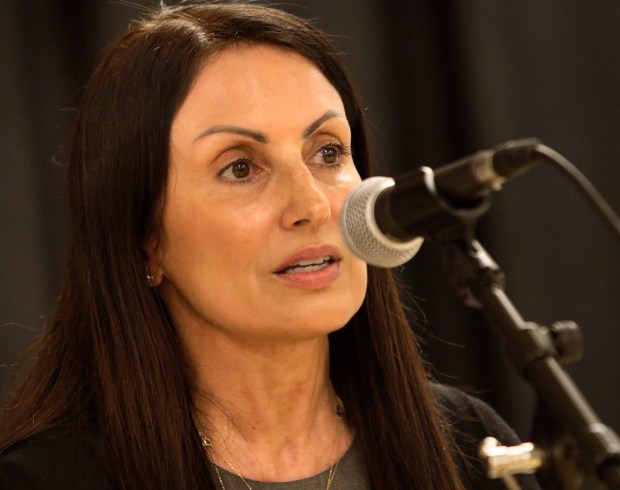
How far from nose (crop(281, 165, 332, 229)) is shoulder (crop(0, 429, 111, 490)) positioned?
0.53 metres

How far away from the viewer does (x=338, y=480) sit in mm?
2004

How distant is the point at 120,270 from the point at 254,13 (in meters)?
0.57

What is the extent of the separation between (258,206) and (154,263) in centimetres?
26

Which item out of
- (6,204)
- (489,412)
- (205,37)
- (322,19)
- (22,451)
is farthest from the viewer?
(322,19)

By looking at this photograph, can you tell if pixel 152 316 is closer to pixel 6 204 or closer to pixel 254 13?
pixel 254 13

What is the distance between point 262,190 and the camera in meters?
1.89

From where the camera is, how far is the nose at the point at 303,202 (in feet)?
5.98

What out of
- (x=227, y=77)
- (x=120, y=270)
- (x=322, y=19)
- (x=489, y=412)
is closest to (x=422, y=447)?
(x=489, y=412)

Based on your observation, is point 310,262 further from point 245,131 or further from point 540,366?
point 540,366

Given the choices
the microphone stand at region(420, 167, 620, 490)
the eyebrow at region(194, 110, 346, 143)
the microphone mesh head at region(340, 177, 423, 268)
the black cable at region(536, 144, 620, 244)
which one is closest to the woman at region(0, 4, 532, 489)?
the eyebrow at region(194, 110, 346, 143)

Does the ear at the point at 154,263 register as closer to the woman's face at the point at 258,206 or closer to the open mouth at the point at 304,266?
the woman's face at the point at 258,206

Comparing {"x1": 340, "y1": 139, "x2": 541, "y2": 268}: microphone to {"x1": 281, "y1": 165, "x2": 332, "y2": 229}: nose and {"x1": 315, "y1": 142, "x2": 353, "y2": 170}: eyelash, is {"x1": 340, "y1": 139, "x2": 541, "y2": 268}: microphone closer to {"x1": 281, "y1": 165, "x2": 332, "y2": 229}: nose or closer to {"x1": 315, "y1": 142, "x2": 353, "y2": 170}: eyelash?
{"x1": 281, "y1": 165, "x2": 332, "y2": 229}: nose

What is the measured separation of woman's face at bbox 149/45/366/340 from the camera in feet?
6.03

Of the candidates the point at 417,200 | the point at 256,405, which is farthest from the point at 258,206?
the point at 417,200
